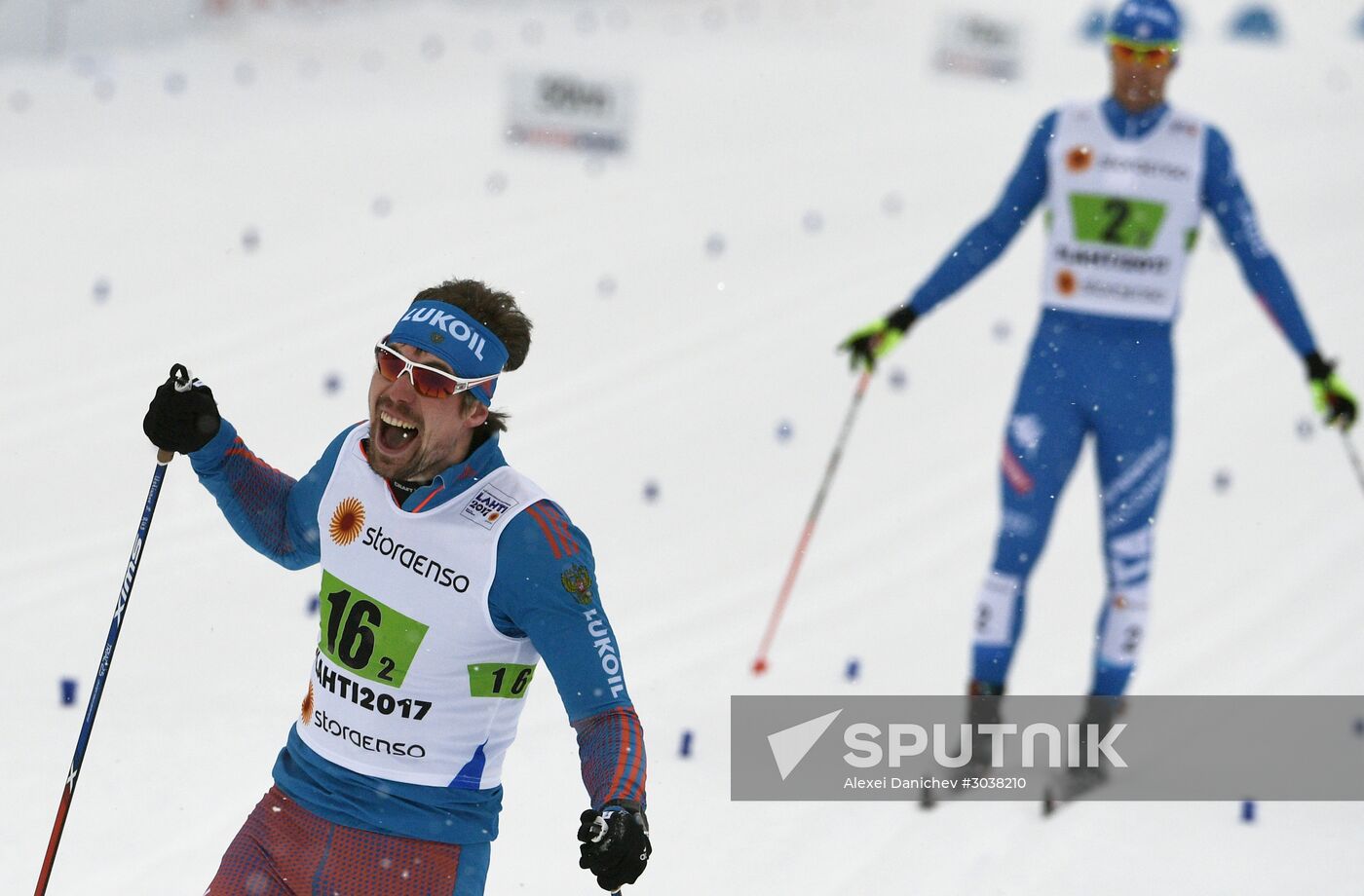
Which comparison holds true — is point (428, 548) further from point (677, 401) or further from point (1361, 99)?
point (1361, 99)

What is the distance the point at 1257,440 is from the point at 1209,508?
1.43 meters

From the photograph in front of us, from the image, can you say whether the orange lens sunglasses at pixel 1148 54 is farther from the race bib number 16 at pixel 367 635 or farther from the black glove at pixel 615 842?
the black glove at pixel 615 842

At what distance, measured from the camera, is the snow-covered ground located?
5527 mm

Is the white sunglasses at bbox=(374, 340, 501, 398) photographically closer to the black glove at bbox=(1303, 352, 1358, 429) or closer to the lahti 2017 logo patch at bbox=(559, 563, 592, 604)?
the lahti 2017 logo patch at bbox=(559, 563, 592, 604)

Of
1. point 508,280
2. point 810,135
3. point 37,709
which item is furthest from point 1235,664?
point 810,135

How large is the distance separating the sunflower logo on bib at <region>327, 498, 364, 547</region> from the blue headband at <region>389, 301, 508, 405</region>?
0.30 meters

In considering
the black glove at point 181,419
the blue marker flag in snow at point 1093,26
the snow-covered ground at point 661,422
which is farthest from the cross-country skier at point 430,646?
the blue marker flag in snow at point 1093,26

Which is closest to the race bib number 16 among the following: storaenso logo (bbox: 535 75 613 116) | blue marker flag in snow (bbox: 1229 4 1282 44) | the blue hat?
the blue hat

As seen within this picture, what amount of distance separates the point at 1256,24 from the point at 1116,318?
22.3m

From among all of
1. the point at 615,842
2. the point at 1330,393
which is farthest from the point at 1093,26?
the point at 615,842

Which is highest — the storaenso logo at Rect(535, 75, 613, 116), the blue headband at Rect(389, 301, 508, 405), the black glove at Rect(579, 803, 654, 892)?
the storaenso logo at Rect(535, 75, 613, 116)

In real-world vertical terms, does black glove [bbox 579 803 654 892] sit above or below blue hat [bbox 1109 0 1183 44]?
below

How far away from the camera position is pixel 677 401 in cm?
1028

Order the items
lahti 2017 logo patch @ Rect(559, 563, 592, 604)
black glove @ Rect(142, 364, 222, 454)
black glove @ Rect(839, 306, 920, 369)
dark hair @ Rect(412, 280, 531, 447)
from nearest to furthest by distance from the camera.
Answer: lahti 2017 logo patch @ Rect(559, 563, 592, 604)
dark hair @ Rect(412, 280, 531, 447)
black glove @ Rect(142, 364, 222, 454)
black glove @ Rect(839, 306, 920, 369)
